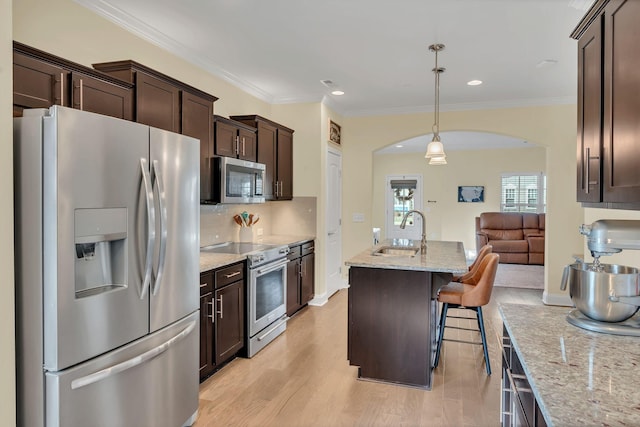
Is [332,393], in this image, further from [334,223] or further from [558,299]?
[558,299]

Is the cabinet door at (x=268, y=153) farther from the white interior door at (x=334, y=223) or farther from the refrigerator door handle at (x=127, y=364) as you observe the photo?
the refrigerator door handle at (x=127, y=364)

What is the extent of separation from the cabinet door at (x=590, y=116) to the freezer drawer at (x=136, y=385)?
6.99ft

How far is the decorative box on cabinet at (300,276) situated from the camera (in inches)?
174

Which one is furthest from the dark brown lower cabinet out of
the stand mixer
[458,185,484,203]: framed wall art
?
[458,185,484,203]: framed wall art

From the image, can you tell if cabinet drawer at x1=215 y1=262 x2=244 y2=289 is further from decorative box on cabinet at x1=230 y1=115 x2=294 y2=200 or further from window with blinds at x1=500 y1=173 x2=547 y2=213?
window with blinds at x1=500 y1=173 x2=547 y2=213

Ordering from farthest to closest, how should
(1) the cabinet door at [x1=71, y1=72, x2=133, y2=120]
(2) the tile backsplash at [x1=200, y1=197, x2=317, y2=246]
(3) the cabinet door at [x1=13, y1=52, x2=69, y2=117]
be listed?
(2) the tile backsplash at [x1=200, y1=197, x2=317, y2=246] → (1) the cabinet door at [x1=71, y1=72, x2=133, y2=120] → (3) the cabinet door at [x1=13, y1=52, x2=69, y2=117]

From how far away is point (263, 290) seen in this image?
3695 mm

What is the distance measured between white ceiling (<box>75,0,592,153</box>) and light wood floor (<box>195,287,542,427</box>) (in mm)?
2739

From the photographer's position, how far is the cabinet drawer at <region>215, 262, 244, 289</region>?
3057 millimetres

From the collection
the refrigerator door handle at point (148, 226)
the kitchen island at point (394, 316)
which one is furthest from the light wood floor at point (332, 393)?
the refrigerator door handle at point (148, 226)

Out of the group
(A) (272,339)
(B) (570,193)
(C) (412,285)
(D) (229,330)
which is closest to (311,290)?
(A) (272,339)

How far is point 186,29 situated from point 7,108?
193 cm

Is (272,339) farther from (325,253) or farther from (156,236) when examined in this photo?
(156,236)

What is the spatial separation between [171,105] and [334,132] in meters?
3.06
